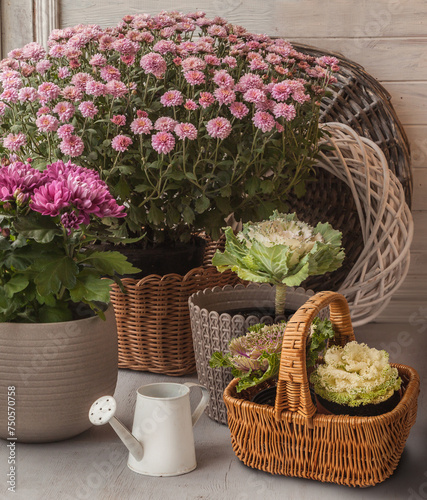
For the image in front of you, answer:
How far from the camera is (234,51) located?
1.12 m

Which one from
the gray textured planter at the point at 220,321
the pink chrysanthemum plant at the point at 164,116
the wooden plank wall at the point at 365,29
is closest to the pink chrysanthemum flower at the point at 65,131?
the pink chrysanthemum plant at the point at 164,116

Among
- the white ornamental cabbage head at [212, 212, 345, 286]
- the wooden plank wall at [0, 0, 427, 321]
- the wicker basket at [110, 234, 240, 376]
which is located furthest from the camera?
the wooden plank wall at [0, 0, 427, 321]

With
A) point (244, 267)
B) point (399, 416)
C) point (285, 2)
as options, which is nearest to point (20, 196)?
point (244, 267)

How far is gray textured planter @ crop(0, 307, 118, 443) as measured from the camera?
0.88 meters

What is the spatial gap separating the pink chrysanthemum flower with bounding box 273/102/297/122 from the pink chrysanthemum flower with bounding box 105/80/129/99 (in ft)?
A: 0.81

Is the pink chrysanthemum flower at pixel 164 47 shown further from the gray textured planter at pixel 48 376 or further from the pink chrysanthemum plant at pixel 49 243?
the gray textured planter at pixel 48 376

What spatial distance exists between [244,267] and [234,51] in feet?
1.32

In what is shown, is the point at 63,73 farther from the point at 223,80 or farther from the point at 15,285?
the point at 15,285

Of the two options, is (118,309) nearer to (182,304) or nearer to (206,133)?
(182,304)

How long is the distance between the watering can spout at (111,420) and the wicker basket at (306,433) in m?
0.13

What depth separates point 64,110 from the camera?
1021 millimetres

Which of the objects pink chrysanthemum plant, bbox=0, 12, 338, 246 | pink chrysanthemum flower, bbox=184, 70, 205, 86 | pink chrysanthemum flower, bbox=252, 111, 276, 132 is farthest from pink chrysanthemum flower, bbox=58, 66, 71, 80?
pink chrysanthemum flower, bbox=252, 111, 276, 132

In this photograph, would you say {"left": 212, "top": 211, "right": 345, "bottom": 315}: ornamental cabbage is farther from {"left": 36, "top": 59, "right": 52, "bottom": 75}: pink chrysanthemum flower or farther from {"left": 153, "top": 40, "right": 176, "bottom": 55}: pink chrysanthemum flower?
{"left": 36, "top": 59, "right": 52, "bottom": 75}: pink chrysanthemum flower

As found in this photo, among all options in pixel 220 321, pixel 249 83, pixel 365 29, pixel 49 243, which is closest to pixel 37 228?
pixel 49 243
